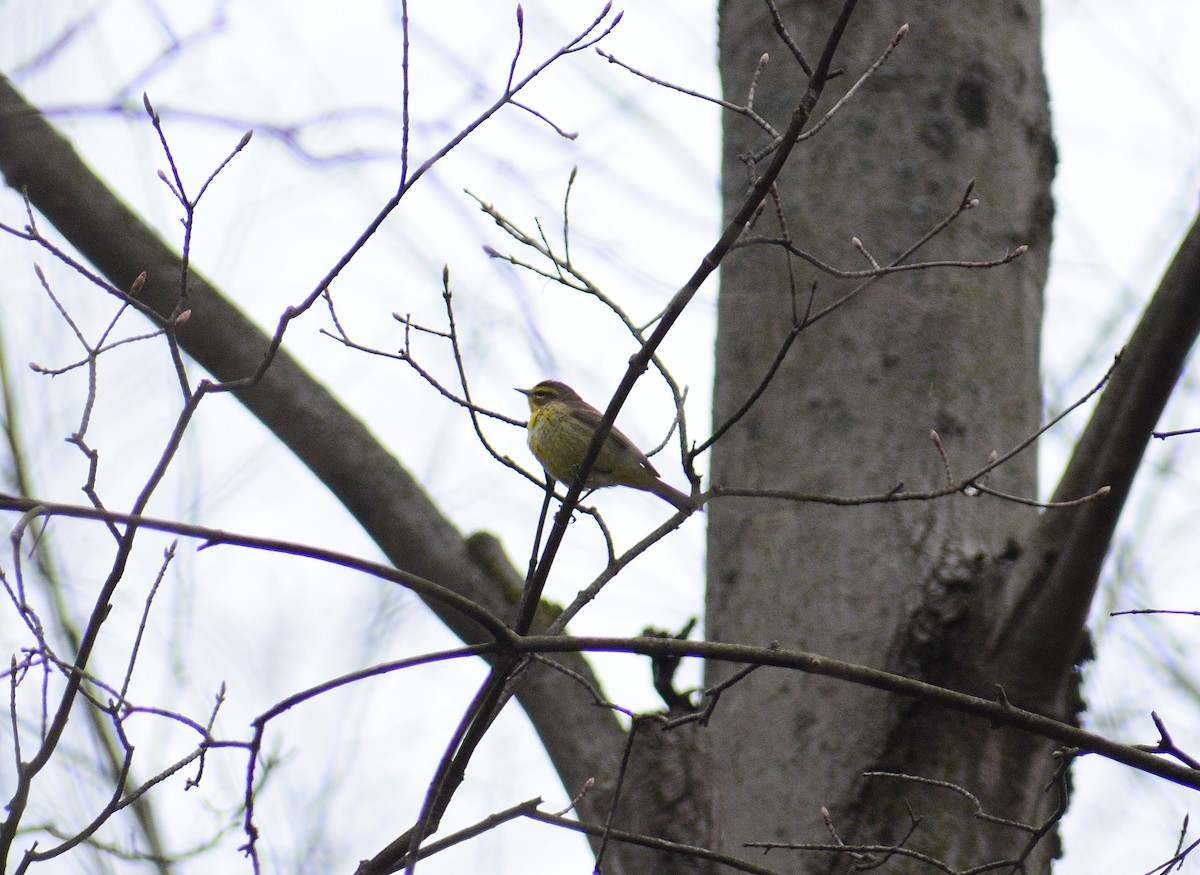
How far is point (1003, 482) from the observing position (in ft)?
11.7

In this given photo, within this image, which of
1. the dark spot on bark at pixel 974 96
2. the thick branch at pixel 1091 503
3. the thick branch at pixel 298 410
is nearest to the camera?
the thick branch at pixel 1091 503

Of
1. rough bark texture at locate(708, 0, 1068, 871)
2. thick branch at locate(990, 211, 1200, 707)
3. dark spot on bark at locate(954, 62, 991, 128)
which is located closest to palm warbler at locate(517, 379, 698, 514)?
rough bark texture at locate(708, 0, 1068, 871)

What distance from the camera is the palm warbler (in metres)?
5.33

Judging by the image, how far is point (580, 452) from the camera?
546 centimetres

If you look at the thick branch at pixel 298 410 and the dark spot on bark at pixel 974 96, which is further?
the dark spot on bark at pixel 974 96

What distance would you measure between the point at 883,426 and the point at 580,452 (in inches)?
84.0

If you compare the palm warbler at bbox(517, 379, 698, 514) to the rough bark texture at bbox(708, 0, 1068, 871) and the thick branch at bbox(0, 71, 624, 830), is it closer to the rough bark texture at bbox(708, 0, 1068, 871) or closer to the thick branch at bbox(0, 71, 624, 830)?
the rough bark texture at bbox(708, 0, 1068, 871)

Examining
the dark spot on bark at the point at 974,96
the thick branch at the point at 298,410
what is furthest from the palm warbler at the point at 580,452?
the dark spot on bark at the point at 974,96

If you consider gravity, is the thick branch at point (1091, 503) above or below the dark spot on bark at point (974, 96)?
below

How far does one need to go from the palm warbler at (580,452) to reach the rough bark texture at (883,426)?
1.43 metres

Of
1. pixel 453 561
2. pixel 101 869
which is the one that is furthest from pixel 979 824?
pixel 101 869

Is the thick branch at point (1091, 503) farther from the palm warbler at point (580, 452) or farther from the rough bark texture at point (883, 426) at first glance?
the palm warbler at point (580, 452)

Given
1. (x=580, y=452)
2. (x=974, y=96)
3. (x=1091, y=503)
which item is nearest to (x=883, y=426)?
(x=1091, y=503)

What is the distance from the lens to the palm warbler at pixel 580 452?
17.5ft
